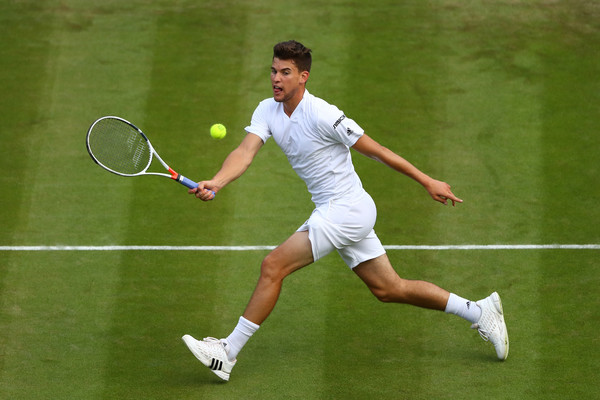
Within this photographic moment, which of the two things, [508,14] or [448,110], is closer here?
[448,110]

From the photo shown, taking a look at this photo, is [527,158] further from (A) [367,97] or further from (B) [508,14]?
(B) [508,14]

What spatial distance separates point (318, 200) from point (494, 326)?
1.61 m

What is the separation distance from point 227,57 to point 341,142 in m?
4.50

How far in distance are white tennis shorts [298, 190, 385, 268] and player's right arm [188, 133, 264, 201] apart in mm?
623

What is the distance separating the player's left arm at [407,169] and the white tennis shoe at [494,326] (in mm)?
993

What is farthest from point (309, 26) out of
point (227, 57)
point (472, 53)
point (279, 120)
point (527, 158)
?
point (279, 120)

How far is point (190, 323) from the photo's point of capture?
8.30m

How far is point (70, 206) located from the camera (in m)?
9.76

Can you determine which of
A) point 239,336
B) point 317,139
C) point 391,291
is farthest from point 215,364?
point 317,139

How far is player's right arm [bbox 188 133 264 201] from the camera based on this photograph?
722cm

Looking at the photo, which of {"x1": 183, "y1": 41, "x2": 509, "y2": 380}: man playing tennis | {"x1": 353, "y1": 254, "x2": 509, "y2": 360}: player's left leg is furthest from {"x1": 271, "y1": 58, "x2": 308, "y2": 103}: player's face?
{"x1": 353, "y1": 254, "x2": 509, "y2": 360}: player's left leg

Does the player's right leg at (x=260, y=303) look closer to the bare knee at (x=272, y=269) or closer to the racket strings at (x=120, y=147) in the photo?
the bare knee at (x=272, y=269)

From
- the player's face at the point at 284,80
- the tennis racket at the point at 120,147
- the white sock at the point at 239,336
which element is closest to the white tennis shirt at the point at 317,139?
the player's face at the point at 284,80

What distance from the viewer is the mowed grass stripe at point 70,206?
7.82 metres
